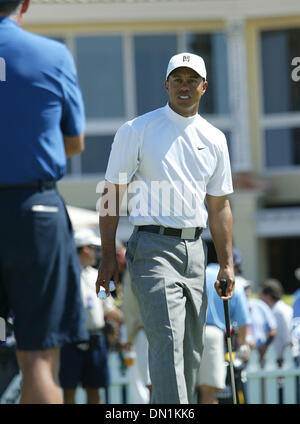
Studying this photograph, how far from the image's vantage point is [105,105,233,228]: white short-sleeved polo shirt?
470cm

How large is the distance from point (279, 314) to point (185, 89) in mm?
6603

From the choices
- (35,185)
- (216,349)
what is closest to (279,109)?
(216,349)

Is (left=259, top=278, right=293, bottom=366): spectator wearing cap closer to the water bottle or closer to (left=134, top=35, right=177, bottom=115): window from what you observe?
the water bottle

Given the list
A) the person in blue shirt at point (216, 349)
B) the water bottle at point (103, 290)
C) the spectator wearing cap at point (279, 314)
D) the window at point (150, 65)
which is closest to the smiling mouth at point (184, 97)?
the water bottle at point (103, 290)

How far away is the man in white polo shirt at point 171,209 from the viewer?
4.64 metres

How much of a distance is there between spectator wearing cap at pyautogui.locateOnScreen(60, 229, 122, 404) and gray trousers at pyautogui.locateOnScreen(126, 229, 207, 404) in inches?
133

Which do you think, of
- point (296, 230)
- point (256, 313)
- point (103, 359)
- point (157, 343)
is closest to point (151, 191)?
point (157, 343)

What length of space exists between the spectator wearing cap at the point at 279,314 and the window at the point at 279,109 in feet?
21.6

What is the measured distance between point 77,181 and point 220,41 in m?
3.82

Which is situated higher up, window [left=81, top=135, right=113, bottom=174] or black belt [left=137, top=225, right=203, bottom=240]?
black belt [left=137, top=225, right=203, bottom=240]

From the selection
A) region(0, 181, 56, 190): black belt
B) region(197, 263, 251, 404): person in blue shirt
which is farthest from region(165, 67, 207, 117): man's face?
region(197, 263, 251, 404): person in blue shirt

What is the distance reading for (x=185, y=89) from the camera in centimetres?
473

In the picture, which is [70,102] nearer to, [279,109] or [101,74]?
[101,74]
